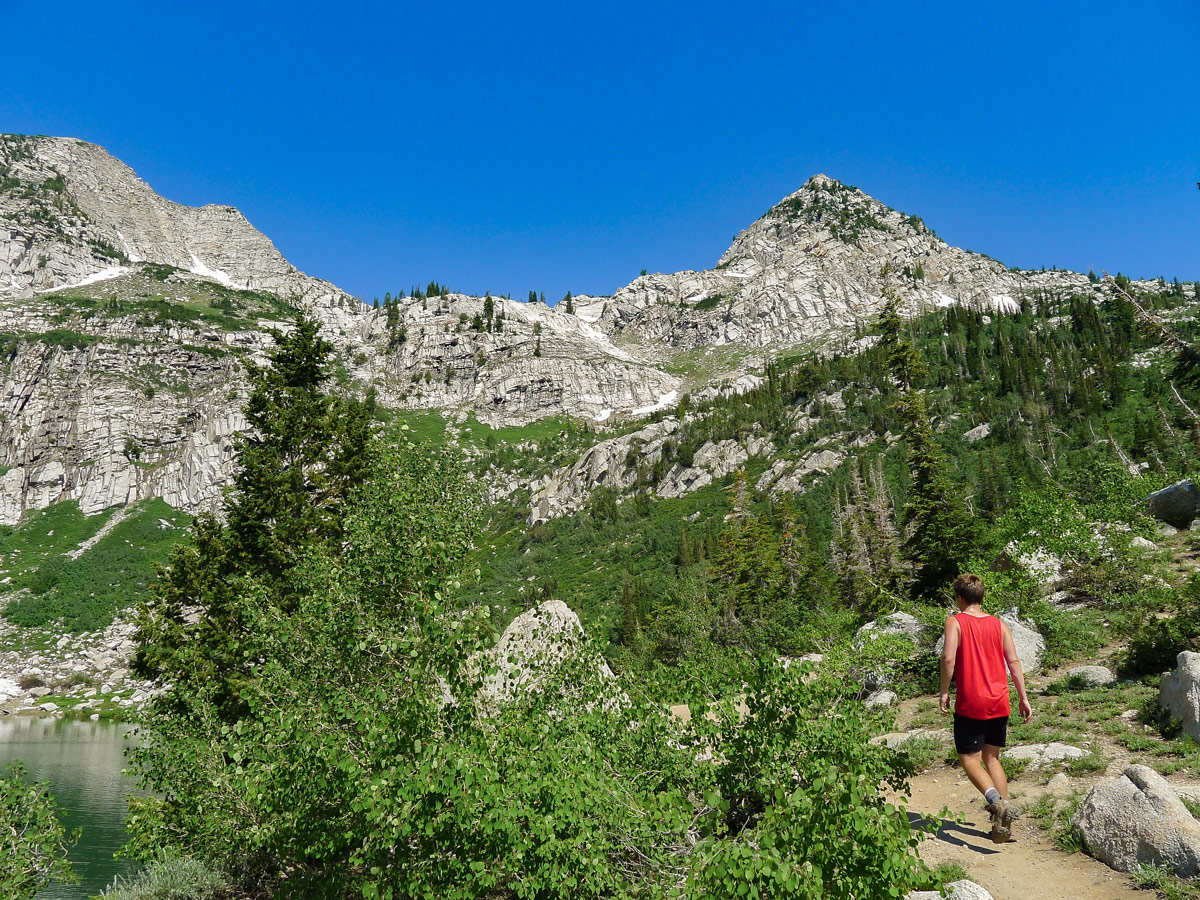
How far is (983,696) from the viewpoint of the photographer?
7223 mm

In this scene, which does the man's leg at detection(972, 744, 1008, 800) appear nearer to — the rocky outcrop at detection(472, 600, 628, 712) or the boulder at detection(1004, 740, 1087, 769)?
the boulder at detection(1004, 740, 1087, 769)

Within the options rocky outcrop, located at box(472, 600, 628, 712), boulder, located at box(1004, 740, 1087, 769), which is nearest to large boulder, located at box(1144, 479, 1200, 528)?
boulder, located at box(1004, 740, 1087, 769)

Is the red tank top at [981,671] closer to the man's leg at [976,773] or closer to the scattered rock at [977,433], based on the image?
the man's leg at [976,773]

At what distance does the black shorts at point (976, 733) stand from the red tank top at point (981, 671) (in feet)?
0.29

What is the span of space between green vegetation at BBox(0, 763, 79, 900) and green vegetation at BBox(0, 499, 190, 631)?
4675 inches

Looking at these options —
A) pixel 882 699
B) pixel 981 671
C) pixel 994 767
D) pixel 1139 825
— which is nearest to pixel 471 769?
pixel 981 671

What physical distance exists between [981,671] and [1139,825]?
236 cm

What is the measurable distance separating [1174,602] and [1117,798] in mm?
10475

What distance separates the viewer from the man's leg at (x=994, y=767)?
7238 mm

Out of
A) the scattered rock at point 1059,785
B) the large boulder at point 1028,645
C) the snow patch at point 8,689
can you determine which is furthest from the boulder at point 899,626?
the snow patch at point 8,689

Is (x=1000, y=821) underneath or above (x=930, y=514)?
underneath

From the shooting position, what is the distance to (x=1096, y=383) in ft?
364

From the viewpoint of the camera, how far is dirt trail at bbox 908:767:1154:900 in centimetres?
664

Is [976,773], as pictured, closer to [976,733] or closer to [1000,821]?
[976,733]
